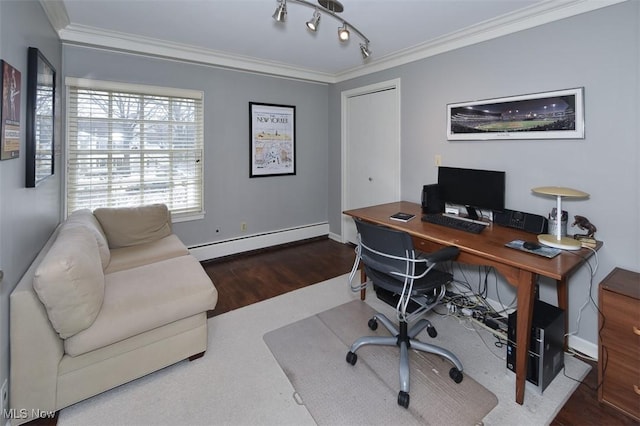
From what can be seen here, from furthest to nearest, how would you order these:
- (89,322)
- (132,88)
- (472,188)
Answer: (132,88), (472,188), (89,322)

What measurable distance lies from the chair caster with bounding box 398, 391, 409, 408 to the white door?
224 centimetres

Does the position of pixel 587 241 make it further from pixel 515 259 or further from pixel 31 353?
pixel 31 353

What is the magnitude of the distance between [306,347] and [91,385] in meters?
1.24

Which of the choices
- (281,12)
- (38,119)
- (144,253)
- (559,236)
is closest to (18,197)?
(38,119)

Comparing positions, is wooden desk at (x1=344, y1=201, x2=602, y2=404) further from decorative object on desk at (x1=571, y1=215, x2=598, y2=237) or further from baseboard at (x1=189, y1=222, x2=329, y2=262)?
baseboard at (x1=189, y1=222, x2=329, y2=262)

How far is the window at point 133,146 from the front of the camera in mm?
2918

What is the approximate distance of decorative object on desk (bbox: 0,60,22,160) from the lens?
1371mm

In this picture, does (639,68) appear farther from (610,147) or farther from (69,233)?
(69,233)

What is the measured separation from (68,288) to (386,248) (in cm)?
165

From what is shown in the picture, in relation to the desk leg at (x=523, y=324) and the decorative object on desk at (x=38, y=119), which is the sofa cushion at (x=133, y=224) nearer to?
A: the decorative object on desk at (x=38, y=119)

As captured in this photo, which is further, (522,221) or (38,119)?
(522,221)

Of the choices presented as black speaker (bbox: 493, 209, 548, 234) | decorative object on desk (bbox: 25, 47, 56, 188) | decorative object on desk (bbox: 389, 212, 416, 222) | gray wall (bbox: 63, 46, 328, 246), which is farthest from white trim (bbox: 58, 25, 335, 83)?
black speaker (bbox: 493, 209, 548, 234)

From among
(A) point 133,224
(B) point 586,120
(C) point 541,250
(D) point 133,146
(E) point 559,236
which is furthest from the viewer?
(D) point 133,146

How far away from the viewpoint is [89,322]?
5.17 ft
